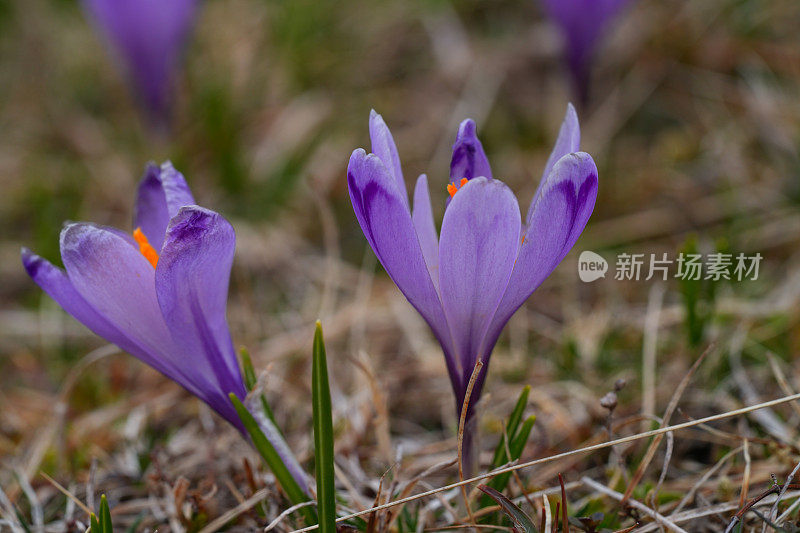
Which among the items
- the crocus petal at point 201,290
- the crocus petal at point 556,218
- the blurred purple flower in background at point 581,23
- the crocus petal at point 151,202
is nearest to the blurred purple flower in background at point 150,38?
the blurred purple flower in background at point 581,23

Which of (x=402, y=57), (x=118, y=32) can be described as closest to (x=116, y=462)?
(x=118, y=32)

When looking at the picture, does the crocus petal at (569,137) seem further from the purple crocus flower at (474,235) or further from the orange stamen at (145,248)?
the orange stamen at (145,248)

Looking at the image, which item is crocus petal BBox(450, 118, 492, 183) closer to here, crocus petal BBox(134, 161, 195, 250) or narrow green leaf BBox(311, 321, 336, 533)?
narrow green leaf BBox(311, 321, 336, 533)

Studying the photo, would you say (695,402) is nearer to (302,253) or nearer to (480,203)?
(480,203)

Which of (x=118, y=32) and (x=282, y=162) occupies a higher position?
(x=118, y=32)

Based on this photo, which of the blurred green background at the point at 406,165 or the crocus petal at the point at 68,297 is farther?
the blurred green background at the point at 406,165

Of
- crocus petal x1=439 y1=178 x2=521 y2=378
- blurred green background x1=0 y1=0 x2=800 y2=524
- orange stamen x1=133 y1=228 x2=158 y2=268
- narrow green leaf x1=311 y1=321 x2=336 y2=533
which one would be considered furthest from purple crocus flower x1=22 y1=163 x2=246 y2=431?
blurred green background x1=0 y1=0 x2=800 y2=524
